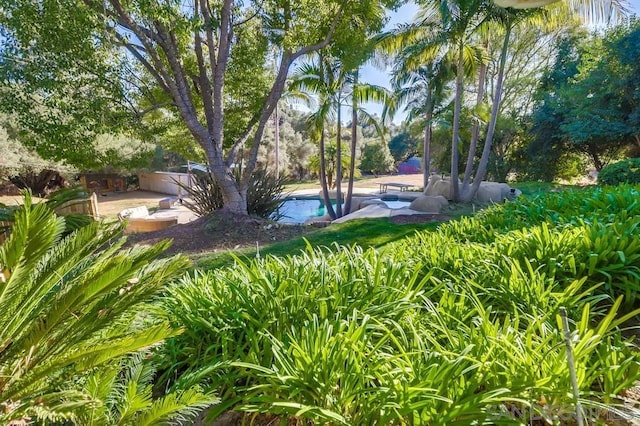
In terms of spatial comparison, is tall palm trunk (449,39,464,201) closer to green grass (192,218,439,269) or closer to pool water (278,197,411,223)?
green grass (192,218,439,269)

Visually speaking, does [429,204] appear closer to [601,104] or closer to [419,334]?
[419,334]

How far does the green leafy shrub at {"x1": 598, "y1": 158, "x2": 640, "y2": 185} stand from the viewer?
8.00 metres

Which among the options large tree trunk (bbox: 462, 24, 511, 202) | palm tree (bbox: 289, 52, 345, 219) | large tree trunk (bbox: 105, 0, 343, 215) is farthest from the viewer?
palm tree (bbox: 289, 52, 345, 219)

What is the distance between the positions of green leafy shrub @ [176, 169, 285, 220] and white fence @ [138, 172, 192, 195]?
14.3 metres

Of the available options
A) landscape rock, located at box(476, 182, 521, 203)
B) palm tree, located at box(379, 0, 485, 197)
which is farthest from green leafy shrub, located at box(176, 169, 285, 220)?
landscape rock, located at box(476, 182, 521, 203)

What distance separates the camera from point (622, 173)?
8266 mm

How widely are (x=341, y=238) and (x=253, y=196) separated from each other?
317 centimetres

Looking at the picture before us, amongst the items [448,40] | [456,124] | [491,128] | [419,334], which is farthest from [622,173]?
[419,334]

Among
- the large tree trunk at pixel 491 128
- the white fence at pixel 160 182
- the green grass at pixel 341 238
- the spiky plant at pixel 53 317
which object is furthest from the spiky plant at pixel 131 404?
the white fence at pixel 160 182

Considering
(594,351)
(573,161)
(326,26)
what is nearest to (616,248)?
(594,351)

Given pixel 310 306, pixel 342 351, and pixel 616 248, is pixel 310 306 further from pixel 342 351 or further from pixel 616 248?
pixel 616 248

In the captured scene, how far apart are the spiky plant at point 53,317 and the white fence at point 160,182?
21397 millimetres

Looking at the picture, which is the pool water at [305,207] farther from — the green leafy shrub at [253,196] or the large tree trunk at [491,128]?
the green leafy shrub at [253,196]

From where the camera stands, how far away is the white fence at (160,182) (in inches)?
883
